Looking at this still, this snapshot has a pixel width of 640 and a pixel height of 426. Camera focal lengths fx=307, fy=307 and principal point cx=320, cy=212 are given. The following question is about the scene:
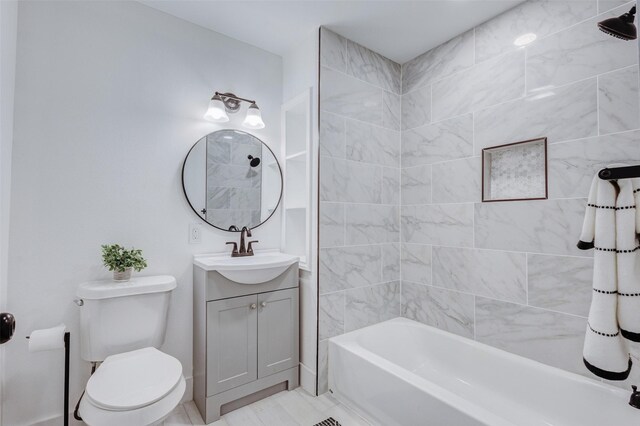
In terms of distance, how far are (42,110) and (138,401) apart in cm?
160

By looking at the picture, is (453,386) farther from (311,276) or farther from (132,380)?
(132,380)

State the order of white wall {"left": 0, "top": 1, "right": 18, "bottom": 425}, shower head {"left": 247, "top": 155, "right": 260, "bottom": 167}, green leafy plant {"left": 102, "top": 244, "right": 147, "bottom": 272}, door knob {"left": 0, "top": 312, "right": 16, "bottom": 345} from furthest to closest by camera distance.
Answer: shower head {"left": 247, "top": 155, "right": 260, "bottom": 167} → green leafy plant {"left": 102, "top": 244, "right": 147, "bottom": 272} → white wall {"left": 0, "top": 1, "right": 18, "bottom": 425} → door knob {"left": 0, "top": 312, "right": 16, "bottom": 345}

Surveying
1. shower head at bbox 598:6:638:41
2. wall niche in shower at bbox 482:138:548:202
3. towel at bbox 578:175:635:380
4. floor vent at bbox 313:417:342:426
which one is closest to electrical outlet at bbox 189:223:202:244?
floor vent at bbox 313:417:342:426

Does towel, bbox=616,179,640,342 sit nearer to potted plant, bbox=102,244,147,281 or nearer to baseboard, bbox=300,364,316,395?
baseboard, bbox=300,364,316,395

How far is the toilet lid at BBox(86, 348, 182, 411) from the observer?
1273mm

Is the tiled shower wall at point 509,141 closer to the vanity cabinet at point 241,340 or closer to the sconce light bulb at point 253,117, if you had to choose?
the vanity cabinet at point 241,340

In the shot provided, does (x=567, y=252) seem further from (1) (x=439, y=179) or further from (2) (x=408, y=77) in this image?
(2) (x=408, y=77)

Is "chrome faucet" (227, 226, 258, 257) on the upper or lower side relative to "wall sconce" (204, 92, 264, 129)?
lower

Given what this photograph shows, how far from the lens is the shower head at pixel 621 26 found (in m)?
1.24

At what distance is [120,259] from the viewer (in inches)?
68.4

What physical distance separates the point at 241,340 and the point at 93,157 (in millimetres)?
1434

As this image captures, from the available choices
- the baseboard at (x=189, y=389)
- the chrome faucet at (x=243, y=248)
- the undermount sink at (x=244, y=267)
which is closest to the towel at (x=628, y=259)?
the undermount sink at (x=244, y=267)

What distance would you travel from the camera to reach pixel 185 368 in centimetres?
210

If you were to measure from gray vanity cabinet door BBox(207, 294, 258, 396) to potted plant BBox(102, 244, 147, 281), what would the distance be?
1.57 ft
